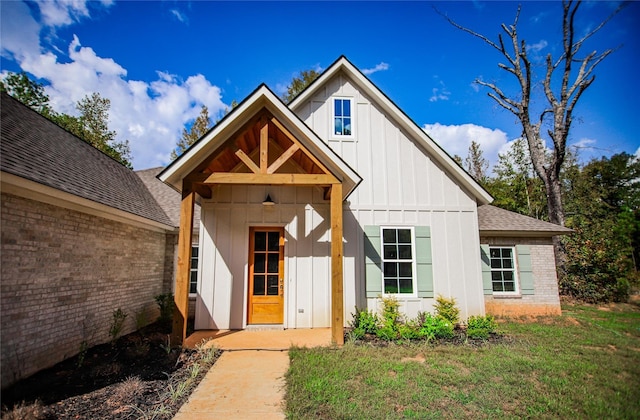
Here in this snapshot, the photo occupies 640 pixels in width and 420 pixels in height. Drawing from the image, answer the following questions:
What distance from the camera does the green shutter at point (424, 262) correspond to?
7738 millimetres

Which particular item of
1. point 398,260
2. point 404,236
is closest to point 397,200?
point 404,236

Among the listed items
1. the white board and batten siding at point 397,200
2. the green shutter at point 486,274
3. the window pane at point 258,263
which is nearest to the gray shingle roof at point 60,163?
the window pane at point 258,263

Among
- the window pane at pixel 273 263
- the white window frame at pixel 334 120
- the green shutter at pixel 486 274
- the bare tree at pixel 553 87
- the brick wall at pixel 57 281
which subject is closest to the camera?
the brick wall at pixel 57 281

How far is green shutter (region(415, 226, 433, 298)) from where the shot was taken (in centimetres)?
774

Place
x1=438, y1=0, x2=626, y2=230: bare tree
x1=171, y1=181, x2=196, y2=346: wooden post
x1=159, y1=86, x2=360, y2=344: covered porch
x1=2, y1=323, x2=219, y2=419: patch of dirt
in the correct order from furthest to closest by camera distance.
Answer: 1. x1=438, y1=0, x2=626, y2=230: bare tree
2. x1=159, y1=86, x2=360, y2=344: covered porch
3. x1=171, y1=181, x2=196, y2=346: wooden post
4. x1=2, y1=323, x2=219, y2=419: patch of dirt

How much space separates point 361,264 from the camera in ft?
25.3

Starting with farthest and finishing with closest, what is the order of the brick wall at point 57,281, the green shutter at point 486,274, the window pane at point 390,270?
the green shutter at point 486,274 < the window pane at point 390,270 < the brick wall at point 57,281

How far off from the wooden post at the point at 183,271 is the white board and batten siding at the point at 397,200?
12.3 ft

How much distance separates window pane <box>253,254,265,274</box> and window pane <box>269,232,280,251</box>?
0.33 m

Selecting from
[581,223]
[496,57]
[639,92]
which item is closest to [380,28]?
[639,92]

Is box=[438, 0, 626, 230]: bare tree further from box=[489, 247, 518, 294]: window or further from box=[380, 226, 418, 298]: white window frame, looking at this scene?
box=[380, 226, 418, 298]: white window frame

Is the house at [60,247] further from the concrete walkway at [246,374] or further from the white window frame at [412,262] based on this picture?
the white window frame at [412,262]

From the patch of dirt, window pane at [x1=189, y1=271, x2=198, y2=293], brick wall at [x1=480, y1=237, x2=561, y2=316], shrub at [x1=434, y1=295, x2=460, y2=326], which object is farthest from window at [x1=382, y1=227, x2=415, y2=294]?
window pane at [x1=189, y1=271, x2=198, y2=293]

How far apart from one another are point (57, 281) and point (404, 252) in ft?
24.0
